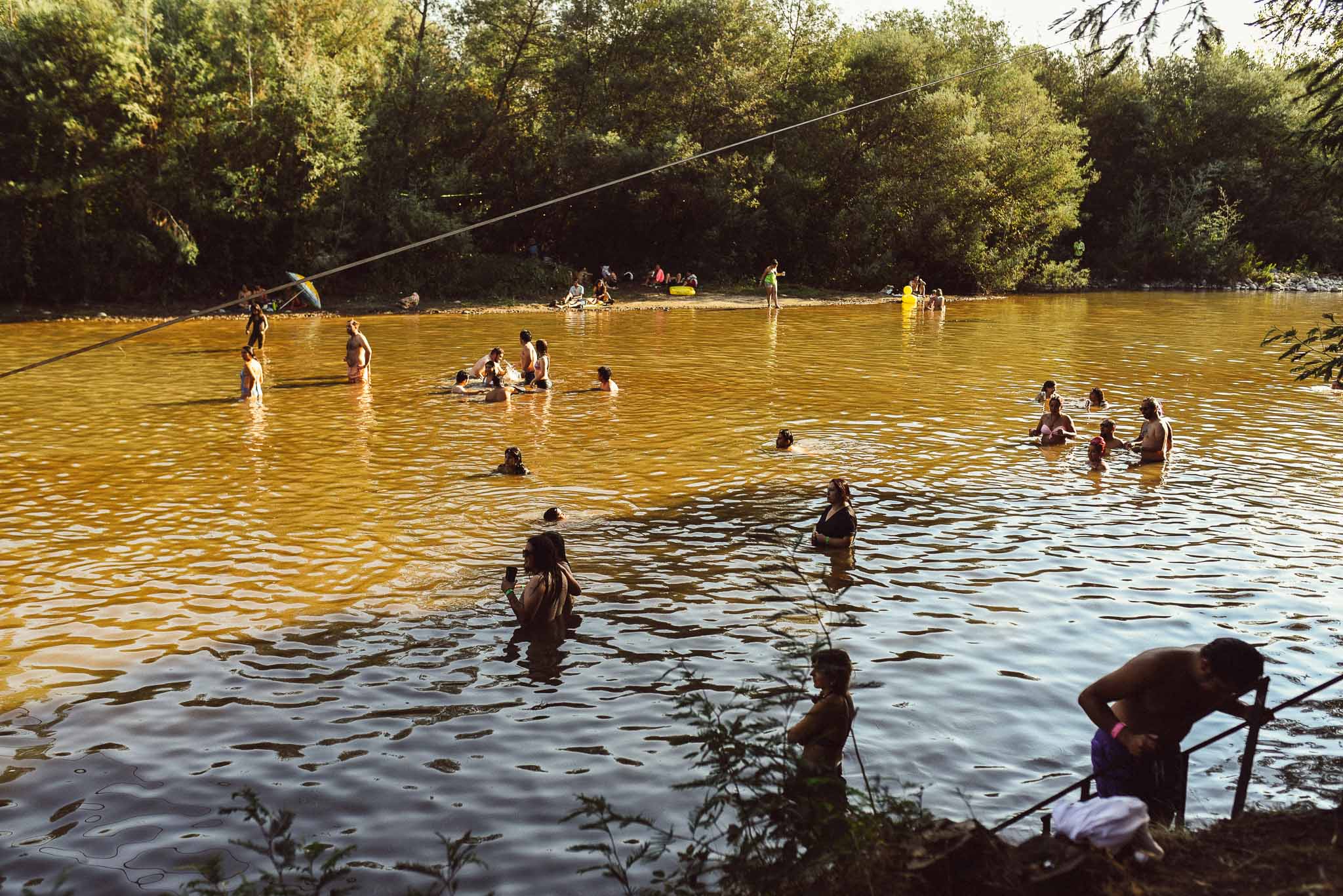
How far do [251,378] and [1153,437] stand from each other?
17166 mm

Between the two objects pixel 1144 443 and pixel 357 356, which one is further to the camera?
pixel 357 356

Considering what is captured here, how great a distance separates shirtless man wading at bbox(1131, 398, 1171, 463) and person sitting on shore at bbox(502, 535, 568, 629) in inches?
427

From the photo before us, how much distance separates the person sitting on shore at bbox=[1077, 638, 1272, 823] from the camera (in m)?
5.93

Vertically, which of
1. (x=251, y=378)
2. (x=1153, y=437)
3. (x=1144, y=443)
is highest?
(x=251, y=378)

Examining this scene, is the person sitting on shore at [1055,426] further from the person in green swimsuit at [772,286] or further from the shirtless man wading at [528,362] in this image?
the person in green swimsuit at [772,286]

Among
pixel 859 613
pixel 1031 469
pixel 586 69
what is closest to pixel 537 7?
pixel 586 69

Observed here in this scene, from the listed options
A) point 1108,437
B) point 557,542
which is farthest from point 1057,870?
point 1108,437

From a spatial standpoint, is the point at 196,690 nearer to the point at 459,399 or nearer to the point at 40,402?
the point at 459,399

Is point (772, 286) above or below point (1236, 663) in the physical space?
above

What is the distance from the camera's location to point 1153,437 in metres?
16.8

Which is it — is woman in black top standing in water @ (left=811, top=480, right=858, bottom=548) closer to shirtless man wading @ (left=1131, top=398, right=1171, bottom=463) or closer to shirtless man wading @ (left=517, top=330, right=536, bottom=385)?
shirtless man wading @ (left=1131, top=398, right=1171, bottom=463)

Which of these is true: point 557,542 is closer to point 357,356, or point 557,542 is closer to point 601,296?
point 357,356

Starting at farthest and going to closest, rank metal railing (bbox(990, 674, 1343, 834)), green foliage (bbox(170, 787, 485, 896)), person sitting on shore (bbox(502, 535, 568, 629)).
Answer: person sitting on shore (bbox(502, 535, 568, 629))
metal railing (bbox(990, 674, 1343, 834))
green foliage (bbox(170, 787, 485, 896))

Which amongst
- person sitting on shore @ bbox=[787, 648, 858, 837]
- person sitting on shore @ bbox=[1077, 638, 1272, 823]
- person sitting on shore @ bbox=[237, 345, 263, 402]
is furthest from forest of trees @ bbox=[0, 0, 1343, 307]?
person sitting on shore @ bbox=[1077, 638, 1272, 823]
